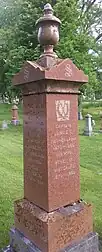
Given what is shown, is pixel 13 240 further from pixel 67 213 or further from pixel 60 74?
pixel 60 74

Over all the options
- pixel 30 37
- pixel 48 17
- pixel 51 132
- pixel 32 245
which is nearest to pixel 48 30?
pixel 48 17

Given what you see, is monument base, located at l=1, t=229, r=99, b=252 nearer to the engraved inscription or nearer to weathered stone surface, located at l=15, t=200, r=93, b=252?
weathered stone surface, located at l=15, t=200, r=93, b=252

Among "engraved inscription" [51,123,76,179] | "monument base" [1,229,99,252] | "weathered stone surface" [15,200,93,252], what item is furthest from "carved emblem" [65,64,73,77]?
"monument base" [1,229,99,252]

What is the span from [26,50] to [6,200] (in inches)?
442

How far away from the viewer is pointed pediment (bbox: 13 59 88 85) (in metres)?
2.58

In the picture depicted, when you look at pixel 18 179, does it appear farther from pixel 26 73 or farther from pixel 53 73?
pixel 53 73

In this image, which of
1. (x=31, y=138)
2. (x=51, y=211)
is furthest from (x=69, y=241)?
(x=31, y=138)

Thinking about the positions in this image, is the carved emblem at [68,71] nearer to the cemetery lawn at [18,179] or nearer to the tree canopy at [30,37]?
the cemetery lawn at [18,179]

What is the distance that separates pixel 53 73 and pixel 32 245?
5.86ft

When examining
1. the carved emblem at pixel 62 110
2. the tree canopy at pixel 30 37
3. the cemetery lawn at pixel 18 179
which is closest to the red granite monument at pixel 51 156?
the carved emblem at pixel 62 110

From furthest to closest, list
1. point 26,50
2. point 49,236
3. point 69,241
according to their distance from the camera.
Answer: point 26,50, point 69,241, point 49,236

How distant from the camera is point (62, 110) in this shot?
2855mm

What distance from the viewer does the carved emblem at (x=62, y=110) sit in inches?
111

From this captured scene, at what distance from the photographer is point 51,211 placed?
279 cm
